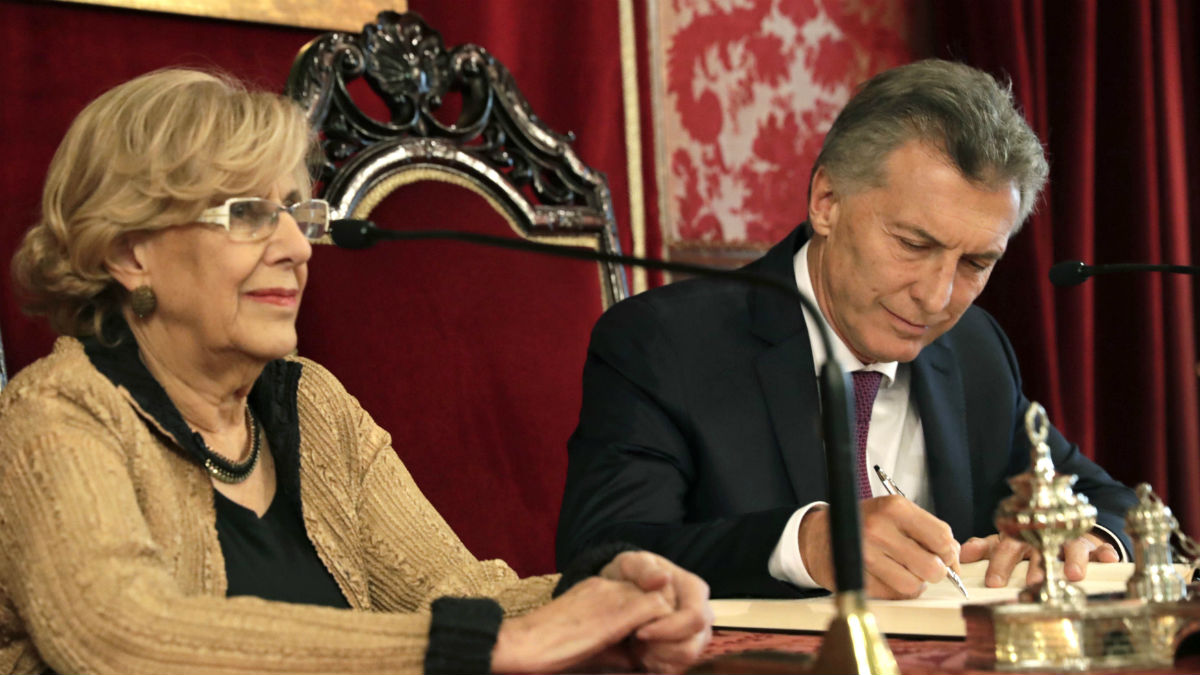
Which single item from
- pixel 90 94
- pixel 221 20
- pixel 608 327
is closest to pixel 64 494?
pixel 608 327

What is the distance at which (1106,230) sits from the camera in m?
3.46

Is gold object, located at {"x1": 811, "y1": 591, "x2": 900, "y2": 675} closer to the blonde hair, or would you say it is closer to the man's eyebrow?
the blonde hair

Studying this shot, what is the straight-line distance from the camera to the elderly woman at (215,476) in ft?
3.90

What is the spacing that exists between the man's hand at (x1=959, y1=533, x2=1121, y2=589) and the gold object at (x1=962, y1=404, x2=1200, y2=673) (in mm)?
355

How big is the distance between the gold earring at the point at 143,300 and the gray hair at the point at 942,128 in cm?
101

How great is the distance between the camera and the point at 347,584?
1653mm

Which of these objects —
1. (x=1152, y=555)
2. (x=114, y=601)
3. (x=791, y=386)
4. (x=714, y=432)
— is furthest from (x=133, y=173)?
(x=1152, y=555)

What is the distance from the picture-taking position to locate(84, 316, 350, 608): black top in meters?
1.51

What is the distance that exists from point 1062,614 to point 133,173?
3.32ft

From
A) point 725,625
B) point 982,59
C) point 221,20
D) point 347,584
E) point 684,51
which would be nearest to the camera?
point 725,625

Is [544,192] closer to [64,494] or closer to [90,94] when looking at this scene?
[90,94]

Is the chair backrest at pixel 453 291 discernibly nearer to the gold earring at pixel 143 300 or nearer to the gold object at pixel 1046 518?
the gold earring at pixel 143 300

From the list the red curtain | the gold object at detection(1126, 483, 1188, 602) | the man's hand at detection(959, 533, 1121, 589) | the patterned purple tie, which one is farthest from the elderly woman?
the red curtain

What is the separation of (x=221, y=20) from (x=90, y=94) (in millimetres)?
288
